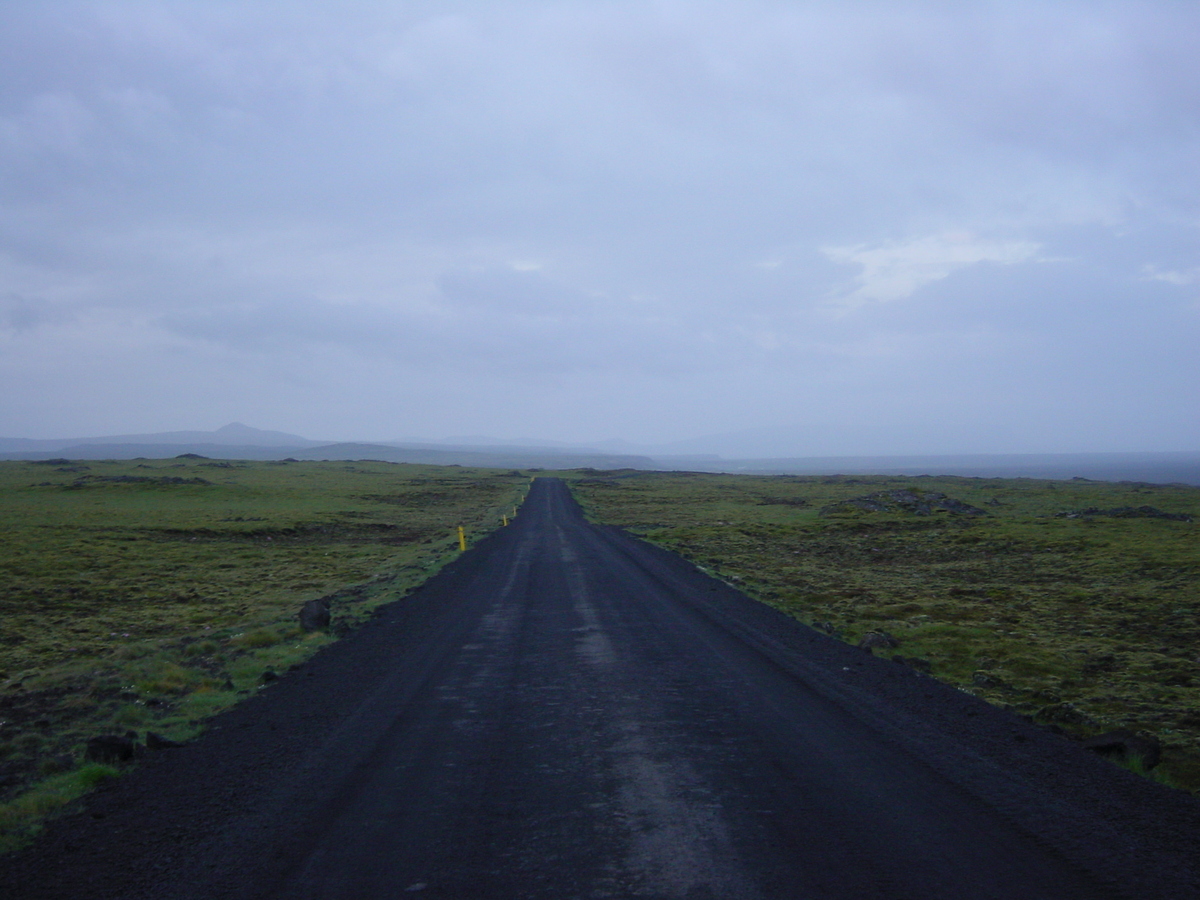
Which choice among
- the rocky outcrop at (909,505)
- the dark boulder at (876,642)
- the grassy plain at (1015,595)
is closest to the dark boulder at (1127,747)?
the grassy plain at (1015,595)

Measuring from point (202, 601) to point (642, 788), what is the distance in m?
21.3

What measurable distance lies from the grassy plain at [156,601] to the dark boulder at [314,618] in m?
0.27

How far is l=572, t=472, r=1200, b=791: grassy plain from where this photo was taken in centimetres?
1145

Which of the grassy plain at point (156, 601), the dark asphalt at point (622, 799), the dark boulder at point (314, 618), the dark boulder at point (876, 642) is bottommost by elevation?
the grassy plain at point (156, 601)

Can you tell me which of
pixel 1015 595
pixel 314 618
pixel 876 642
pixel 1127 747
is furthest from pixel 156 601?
pixel 1015 595

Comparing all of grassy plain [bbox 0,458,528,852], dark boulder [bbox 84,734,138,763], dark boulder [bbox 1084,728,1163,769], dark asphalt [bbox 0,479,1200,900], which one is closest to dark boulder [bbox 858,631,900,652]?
dark asphalt [bbox 0,479,1200,900]

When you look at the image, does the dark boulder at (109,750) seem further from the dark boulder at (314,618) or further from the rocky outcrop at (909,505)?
the rocky outcrop at (909,505)

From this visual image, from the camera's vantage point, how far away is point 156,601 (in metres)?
23.5

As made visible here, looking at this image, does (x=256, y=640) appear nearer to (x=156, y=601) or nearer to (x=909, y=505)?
(x=156, y=601)

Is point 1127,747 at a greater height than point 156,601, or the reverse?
point 1127,747

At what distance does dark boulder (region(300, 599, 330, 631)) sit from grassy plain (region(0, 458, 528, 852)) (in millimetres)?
270

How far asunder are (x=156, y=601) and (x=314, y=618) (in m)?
10.6

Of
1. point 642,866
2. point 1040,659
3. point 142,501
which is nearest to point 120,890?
point 642,866

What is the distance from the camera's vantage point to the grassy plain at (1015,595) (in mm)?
11453
